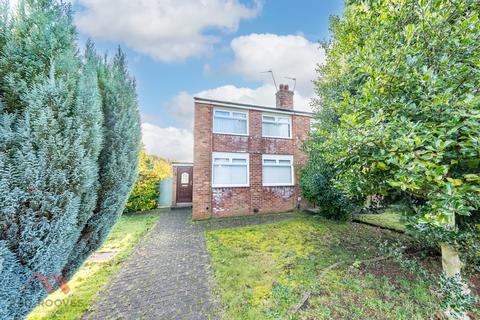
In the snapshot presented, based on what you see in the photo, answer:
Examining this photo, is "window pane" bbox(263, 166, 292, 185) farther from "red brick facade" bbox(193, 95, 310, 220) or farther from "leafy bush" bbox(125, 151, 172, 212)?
"leafy bush" bbox(125, 151, 172, 212)

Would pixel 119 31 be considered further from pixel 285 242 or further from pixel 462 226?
pixel 462 226

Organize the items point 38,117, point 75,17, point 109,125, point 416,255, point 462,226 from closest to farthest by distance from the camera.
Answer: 1. point 38,117
2. point 75,17
3. point 109,125
4. point 462,226
5. point 416,255

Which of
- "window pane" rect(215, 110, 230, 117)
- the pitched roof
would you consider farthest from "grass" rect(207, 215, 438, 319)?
the pitched roof

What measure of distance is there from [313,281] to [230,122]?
7.48 m

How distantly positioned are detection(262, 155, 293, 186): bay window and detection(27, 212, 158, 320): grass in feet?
20.5

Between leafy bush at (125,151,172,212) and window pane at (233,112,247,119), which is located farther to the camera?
leafy bush at (125,151,172,212)

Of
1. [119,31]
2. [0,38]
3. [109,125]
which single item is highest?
[119,31]

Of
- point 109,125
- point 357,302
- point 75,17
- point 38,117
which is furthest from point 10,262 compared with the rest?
point 357,302

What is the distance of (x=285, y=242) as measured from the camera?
532cm

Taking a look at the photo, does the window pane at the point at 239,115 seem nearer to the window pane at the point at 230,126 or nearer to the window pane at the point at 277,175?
the window pane at the point at 230,126

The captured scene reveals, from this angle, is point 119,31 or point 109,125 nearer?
point 109,125

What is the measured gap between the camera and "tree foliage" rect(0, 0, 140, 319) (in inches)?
60.8

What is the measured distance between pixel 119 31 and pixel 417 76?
22.0 feet

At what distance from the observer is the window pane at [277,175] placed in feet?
31.3
